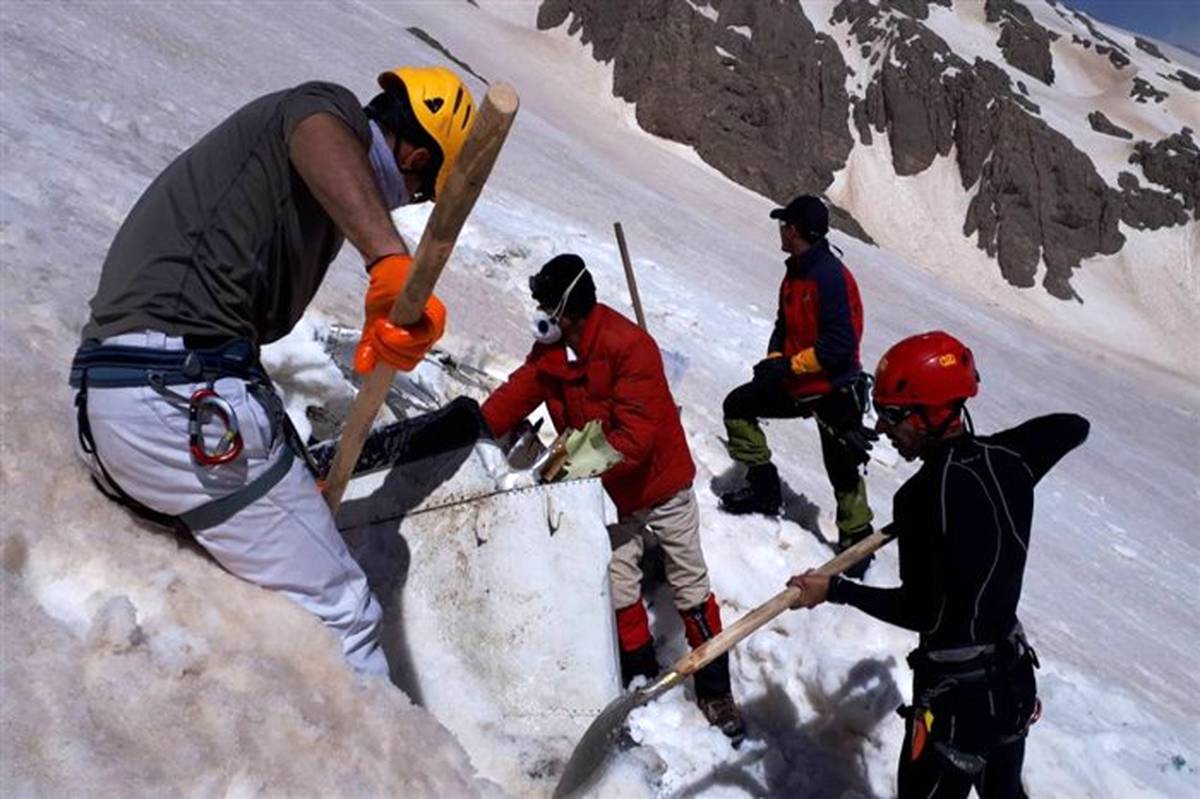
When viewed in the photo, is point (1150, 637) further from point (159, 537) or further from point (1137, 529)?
point (159, 537)

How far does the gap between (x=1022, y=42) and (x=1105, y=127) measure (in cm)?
582

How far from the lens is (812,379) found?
544 cm

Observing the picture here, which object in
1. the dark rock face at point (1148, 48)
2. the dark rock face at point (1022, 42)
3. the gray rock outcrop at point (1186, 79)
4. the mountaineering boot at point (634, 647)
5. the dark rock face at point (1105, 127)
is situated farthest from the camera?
the dark rock face at point (1148, 48)

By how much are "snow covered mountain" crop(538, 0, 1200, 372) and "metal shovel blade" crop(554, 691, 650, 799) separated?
3244 centimetres

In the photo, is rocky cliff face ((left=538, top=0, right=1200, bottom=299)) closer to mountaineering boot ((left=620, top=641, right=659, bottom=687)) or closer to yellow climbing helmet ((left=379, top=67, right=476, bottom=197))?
mountaineering boot ((left=620, top=641, right=659, bottom=687))

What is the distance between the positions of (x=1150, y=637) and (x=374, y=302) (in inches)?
273

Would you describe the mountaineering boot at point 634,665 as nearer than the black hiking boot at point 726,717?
No

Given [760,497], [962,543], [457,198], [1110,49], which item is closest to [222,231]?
[457,198]

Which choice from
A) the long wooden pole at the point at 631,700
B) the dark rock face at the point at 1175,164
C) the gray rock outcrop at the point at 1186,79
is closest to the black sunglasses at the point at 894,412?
the long wooden pole at the point at 631,700

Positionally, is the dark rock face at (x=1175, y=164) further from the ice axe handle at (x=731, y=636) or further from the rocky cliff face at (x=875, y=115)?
the ice axe handle at (x=731, y=636)

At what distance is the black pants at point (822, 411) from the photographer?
5.50 meters

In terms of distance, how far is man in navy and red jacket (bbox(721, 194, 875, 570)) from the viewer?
530cm

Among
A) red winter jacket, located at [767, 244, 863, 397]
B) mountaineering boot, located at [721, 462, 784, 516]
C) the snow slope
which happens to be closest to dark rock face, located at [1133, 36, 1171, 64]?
the snow slope

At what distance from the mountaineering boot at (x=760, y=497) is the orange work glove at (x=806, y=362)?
0.68 metres
